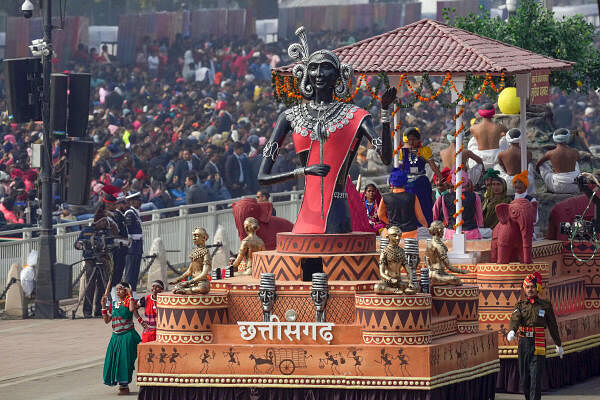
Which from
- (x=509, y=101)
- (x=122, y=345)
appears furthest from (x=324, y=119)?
(x=509, y=101)

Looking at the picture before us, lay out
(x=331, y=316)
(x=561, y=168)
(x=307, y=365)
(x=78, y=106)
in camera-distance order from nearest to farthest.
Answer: (x=307, y=365), (x=331, y=316), (x=561, y=168), (x=78, y=106)

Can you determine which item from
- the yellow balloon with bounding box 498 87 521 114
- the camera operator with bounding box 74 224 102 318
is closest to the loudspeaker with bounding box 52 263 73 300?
the camera operator with bounding box 74 224 102 318

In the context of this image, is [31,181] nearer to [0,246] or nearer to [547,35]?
[0,246]

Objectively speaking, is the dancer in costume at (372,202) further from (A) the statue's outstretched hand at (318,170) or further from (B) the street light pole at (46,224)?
A: (B) the street light pole at (46,224)

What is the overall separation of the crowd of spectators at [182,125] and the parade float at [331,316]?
29.2ft

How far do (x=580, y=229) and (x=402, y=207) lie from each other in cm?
255

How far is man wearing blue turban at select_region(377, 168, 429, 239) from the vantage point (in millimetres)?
20828

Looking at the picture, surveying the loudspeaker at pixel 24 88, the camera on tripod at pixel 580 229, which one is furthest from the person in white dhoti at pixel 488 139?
the loudspeaker at pixel 24 88

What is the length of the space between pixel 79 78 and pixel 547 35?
9.65m

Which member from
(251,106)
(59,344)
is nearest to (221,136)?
(251,106)

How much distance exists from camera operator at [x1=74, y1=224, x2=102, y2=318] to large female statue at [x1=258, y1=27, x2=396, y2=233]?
7888 millimetres

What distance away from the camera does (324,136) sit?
1833cm

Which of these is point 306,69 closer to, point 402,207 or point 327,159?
point 327,159

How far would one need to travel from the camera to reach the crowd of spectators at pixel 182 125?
31.8 m
